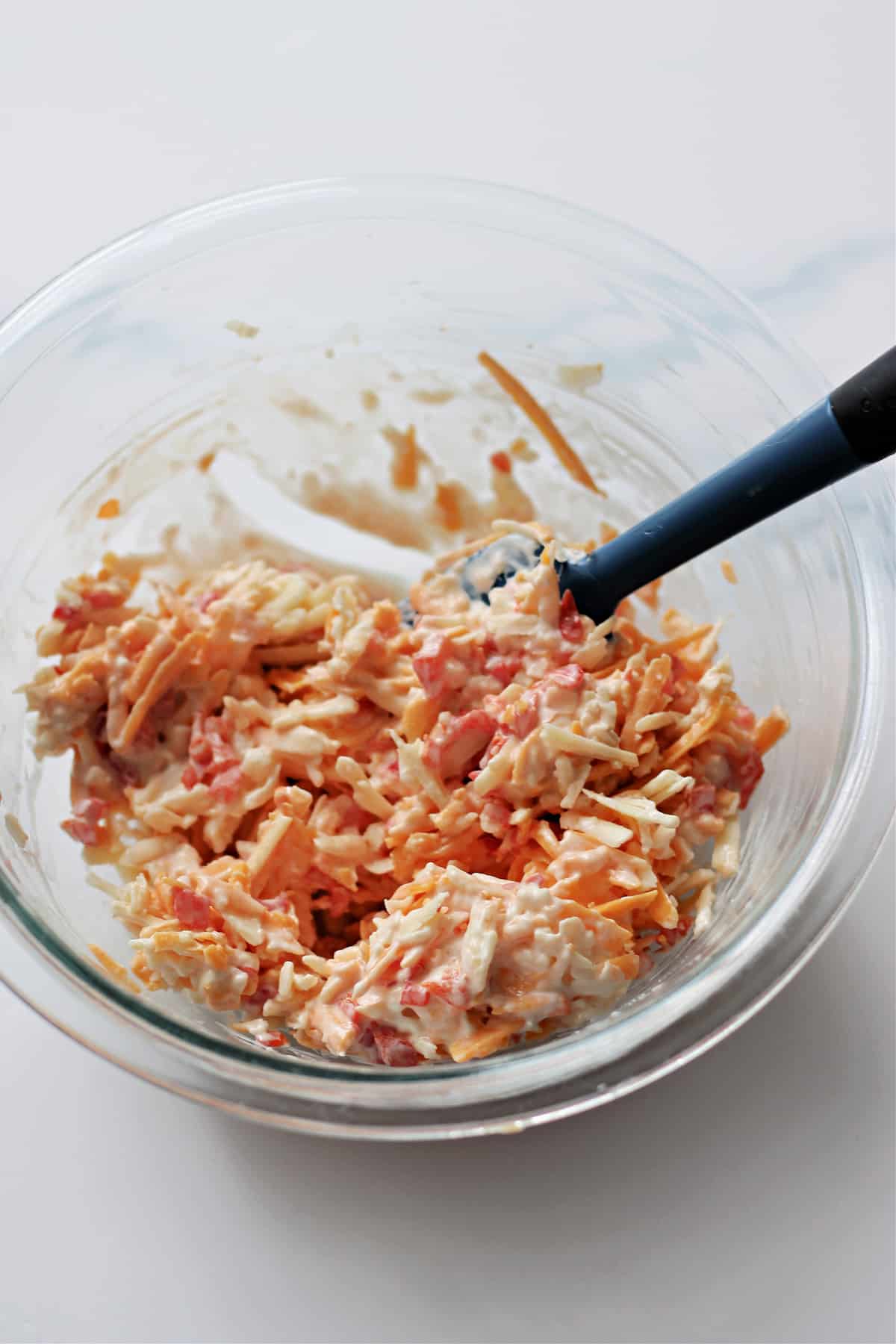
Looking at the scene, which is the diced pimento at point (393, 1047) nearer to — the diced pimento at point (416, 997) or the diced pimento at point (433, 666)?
the diced pimento at point (416, 997)

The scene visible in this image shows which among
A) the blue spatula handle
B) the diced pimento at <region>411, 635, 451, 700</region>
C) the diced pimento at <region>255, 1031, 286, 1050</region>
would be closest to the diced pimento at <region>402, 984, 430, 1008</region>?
the diced pimento at <region>255, 1031, 286, 1050</region>

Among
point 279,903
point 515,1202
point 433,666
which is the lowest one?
point 515,1202

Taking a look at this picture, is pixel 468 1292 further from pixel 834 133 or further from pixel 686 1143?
pixel 834 133

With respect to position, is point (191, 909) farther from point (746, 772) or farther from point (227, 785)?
point (746, 772)

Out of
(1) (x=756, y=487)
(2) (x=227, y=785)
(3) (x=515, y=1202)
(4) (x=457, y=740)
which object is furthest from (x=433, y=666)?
(3) (x=515, y=1202)

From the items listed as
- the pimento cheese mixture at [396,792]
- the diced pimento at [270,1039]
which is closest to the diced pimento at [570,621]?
the pimento cheese mixture at [396,792]

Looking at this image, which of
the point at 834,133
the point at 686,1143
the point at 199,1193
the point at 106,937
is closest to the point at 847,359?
the point at 834,133

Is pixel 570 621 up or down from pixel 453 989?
up

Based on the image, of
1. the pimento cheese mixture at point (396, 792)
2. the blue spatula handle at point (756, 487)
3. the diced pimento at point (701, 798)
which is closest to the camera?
the blue spatula handle at point (756, 487)
